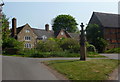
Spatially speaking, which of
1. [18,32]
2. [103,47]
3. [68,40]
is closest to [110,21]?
[103,47]

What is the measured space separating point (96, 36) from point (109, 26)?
600 centimetres

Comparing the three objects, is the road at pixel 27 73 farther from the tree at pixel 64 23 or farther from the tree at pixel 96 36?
the tree at pixel 64 23


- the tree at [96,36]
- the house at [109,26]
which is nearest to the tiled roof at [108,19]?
the house at [109,26]

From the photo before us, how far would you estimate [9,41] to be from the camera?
38438 mm

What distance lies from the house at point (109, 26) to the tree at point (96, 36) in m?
1.82

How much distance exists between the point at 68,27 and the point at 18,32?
30830 mm

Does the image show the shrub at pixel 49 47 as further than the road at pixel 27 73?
Yes

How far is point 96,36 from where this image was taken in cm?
4847

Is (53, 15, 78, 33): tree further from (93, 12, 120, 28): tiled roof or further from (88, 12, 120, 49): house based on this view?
(93, 12, 120, 28): tiled roof

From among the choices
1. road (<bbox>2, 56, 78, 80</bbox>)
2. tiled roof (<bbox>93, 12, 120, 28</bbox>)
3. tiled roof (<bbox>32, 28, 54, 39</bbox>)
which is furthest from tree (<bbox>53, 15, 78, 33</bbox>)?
road (<bbox>2, 56, 78, 80</bbox>)

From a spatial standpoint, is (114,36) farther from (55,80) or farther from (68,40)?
(55,80)

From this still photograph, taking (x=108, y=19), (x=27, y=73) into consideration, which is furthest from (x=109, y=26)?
(x=27, y=73)

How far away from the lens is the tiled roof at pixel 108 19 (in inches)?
2053

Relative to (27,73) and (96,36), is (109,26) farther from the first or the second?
(27,73)
